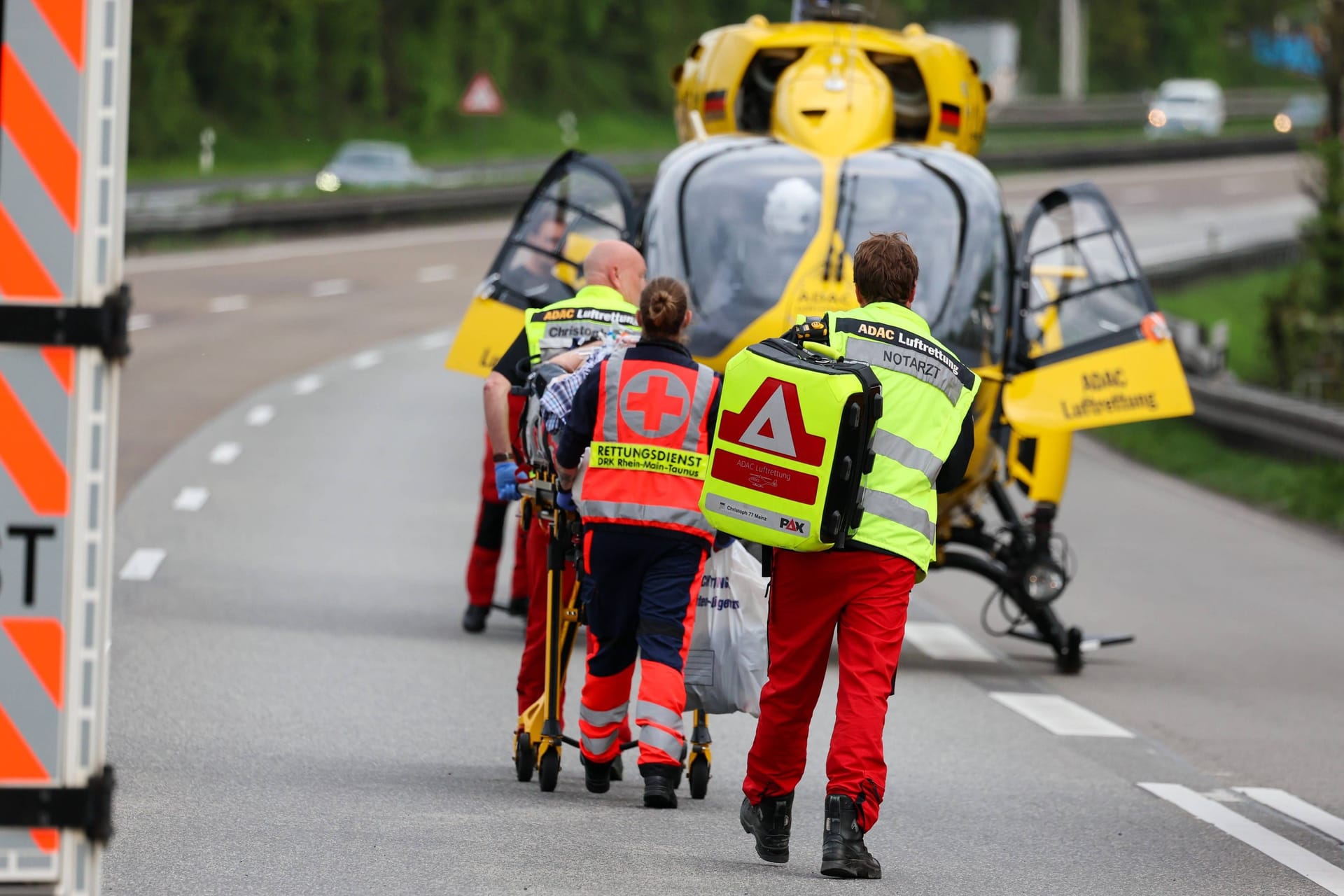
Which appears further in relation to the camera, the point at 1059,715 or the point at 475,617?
the point at 475,617

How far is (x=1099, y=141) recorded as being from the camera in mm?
63531

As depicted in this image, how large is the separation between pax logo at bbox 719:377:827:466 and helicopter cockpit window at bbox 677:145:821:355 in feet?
14.7

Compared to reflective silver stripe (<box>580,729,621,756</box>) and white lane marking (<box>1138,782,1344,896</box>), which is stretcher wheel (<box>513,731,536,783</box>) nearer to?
reflective silver stripe (<box>580,729,621,756</box>)

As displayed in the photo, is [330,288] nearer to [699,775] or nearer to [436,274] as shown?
[436,274]

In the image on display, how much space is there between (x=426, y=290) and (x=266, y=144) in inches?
1086

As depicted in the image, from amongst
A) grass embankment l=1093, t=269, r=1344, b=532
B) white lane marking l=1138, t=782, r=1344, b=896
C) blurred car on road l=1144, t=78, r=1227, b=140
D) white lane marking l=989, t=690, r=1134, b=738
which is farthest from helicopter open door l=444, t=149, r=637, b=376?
blurred car on road l=1144, t=78, r=1227, b=140

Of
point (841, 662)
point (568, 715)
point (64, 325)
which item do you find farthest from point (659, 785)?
point (64, 325)

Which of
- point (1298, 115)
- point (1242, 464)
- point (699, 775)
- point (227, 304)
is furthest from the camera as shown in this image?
point (1298, 115)

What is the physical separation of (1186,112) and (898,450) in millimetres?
64762

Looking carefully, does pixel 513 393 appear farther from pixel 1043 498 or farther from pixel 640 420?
pixel 1043 498

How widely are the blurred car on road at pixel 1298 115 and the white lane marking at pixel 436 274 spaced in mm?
34947

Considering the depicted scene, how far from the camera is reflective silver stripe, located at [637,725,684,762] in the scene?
7.75 metres

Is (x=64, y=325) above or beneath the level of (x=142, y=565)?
above

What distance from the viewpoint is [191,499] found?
53.8 feet
